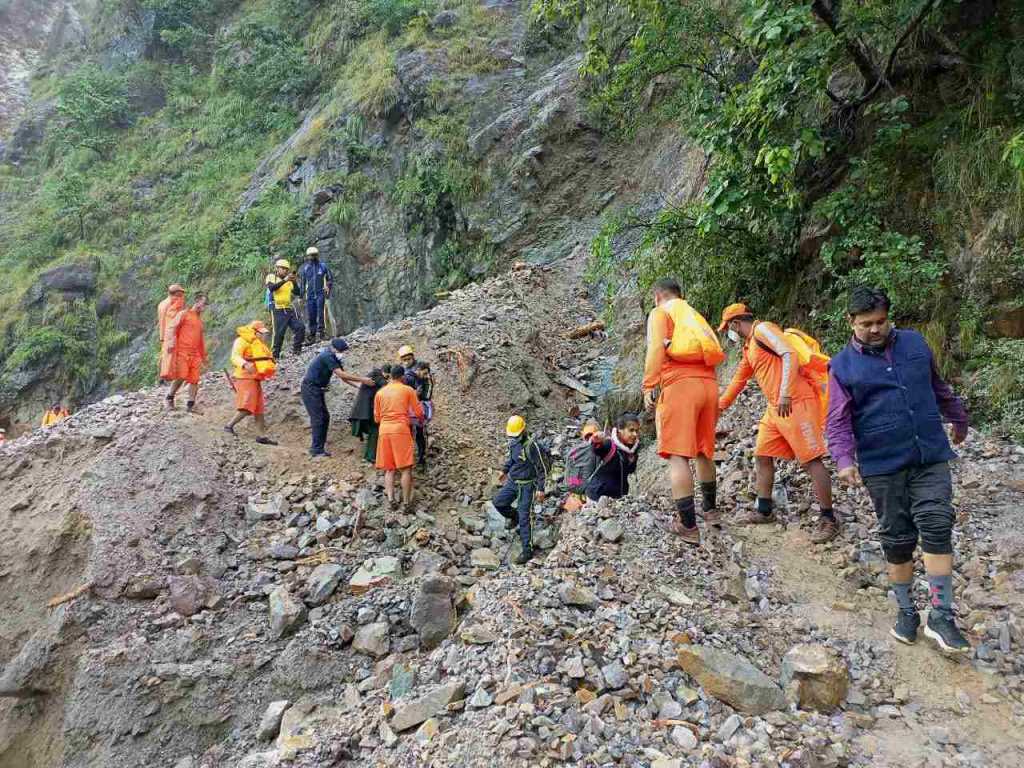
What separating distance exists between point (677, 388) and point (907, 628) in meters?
1.83

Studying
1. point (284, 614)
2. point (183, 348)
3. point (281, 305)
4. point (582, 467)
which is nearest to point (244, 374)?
point (183, 348)

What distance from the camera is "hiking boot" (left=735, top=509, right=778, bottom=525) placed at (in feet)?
15.8

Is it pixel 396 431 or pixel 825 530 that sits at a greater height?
pixel 396 431

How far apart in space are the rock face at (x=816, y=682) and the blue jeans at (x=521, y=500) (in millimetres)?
3671

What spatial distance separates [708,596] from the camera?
12.4 ft

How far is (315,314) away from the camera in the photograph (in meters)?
11.2

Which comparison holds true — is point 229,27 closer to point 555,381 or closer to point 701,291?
point 555,381

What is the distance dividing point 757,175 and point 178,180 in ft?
69.6


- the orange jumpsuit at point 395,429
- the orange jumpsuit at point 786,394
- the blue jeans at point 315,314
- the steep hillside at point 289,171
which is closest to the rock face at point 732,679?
the orange jumpsuit at point 786,394

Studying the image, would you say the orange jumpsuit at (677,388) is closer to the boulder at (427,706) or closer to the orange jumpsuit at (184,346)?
the boulder at (427,706)

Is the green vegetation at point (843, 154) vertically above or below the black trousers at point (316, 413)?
above

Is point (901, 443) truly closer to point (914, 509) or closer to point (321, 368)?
point (914, 509)

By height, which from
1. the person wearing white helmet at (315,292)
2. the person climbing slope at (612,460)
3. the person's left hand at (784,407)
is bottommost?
the person climbing slope at (612,460)

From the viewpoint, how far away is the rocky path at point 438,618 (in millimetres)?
2826
